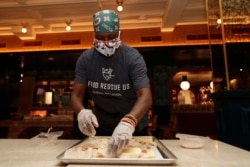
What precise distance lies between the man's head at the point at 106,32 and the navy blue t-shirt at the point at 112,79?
0.08m

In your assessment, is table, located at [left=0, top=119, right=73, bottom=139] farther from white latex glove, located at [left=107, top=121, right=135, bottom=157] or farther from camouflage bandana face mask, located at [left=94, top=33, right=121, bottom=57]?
white latex glove, located at [left=107, top=121, right=135, bottom=157]

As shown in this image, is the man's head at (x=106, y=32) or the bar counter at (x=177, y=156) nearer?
the bar counter at (x=177, y=156)

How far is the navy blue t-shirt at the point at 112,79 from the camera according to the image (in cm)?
149

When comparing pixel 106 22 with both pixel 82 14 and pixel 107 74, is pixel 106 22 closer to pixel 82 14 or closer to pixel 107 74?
pixel 107 74

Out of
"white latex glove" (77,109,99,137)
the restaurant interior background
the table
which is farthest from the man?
the table

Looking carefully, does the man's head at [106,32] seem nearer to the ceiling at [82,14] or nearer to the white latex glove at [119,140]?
the white latex glove at [119,140]

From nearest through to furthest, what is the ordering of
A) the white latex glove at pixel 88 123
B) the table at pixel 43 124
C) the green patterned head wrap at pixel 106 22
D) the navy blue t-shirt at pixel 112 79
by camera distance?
1. the white latex glove at pixel 88 123
2. the green patterned head wrap at pixel 106 22
3. the navy blue t-shirt at pixel 112 79
4. the table at pixel 43 124

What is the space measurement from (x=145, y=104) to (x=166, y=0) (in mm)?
3588

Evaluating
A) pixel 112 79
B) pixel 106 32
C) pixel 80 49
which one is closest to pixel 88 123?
pixel 112 79

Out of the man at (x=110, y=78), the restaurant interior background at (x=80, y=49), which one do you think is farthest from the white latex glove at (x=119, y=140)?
the restaurant interior background at (x=80, y=49)

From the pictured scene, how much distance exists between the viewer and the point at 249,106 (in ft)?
6.59

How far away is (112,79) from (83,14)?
3.86 metres

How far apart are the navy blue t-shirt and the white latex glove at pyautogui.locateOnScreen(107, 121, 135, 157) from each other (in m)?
0.44

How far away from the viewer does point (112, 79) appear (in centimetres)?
150
